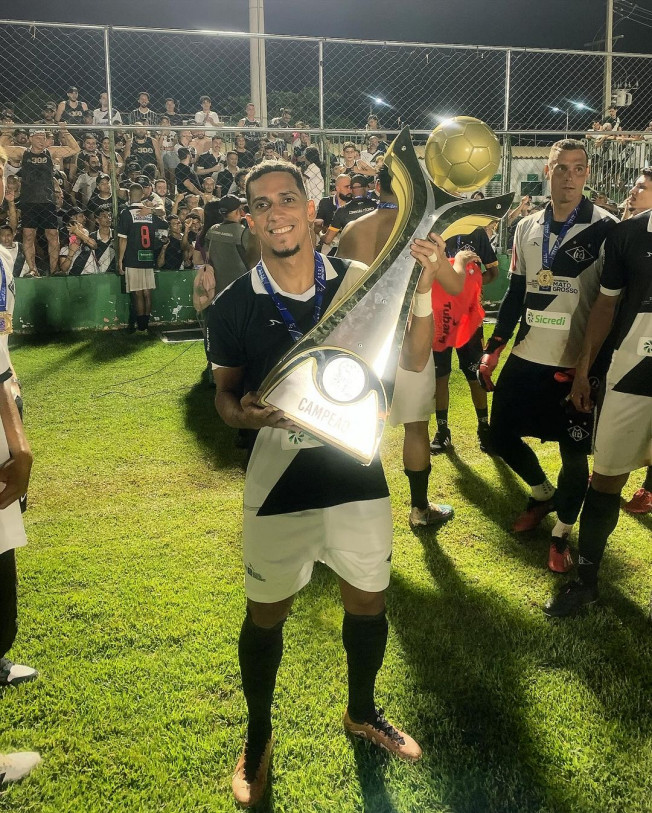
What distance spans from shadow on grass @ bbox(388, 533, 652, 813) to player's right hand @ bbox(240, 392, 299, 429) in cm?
142

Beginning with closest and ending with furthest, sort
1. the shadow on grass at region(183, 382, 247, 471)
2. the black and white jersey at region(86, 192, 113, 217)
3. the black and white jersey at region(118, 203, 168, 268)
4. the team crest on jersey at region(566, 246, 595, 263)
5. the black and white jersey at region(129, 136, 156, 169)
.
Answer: the team crest on jersey at region(566, 246, 595, 263), the shadow on grass at region(183, 382, 247, 471), the black and white jersey at region(118, 203, 168, 268), the black and white jersey at region(86, 192, 113, 217), the black and white jersey at region(129, 136, 156, 169)

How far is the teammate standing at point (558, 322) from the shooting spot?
11.7 feet

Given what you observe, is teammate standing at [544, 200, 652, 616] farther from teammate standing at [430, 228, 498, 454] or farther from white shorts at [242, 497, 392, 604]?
white shorts at [242, 497, 392, 604]

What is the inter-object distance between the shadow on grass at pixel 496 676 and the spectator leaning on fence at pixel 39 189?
29.7 ft

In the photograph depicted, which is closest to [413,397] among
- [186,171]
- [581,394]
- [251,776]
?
[581,394]

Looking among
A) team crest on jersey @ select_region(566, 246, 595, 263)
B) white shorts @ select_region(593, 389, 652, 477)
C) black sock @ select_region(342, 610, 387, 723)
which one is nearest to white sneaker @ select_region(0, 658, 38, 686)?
black sock @ select_region(342, 610, 387, 723)

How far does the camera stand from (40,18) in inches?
811

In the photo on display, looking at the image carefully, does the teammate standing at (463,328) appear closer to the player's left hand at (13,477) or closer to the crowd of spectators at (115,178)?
the player's left hand at (13,477)

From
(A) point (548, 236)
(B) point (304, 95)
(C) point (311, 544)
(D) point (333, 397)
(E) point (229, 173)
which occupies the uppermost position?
(B) point (304, 95)

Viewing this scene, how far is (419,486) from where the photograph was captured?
4148 millimetres

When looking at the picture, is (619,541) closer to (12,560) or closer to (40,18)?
(12,560)

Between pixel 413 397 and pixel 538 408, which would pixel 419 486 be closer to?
pixel 413 397

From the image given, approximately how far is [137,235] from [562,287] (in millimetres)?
7727

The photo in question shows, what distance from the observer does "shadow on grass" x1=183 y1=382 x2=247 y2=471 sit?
5363 millimetres
